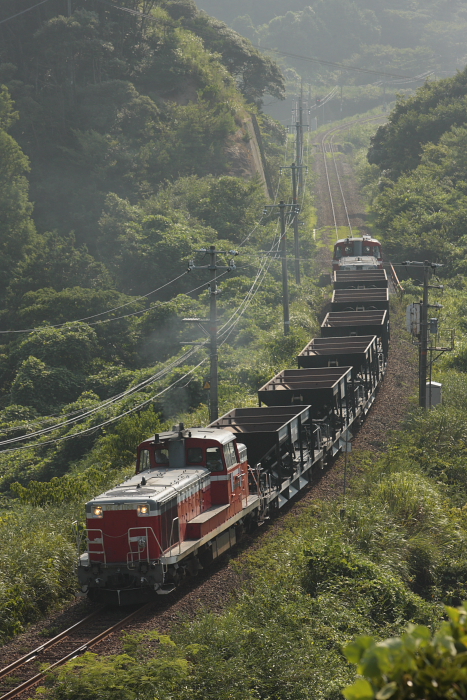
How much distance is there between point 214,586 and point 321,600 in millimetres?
2429

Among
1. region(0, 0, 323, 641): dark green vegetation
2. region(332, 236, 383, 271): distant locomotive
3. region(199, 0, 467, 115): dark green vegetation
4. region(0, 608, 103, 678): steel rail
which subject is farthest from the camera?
region(199, 0, 467, 115): dark green vegetation

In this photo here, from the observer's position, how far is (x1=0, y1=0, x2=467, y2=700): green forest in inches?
423

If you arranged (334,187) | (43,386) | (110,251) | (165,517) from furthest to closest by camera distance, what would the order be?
(334,187)
(110,251)
(43,386)
(165,517)

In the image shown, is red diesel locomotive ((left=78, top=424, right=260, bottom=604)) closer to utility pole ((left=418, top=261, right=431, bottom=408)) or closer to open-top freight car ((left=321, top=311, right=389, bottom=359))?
utility pole ((left=418, top=261, right=431, bottom=408))

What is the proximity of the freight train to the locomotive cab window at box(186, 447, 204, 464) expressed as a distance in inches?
0.9

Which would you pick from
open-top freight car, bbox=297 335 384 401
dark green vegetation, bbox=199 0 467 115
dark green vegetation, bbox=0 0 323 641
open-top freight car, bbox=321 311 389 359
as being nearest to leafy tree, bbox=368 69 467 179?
dark green vegetation, bbox=0 0 323 641

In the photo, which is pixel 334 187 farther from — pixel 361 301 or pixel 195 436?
pixel 195 436

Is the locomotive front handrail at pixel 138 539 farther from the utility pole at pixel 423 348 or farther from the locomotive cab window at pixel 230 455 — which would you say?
the utility pole at pixel 423 348

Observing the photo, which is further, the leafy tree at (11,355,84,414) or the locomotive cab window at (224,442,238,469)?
the leafy tree at (11,355,84,414)

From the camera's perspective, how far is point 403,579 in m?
15.5

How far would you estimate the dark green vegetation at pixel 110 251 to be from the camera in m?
28.1

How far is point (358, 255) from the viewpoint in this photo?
4166 centimetres

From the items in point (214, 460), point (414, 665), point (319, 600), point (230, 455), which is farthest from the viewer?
point (230, 455)

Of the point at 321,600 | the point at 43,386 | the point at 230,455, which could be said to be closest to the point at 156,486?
the point at 230,455
